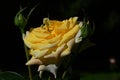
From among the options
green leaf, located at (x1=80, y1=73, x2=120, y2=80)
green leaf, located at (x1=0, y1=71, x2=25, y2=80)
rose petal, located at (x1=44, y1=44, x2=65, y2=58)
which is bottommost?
green leaf, located at (x1=80, y1=73, x2=120, y2=80)

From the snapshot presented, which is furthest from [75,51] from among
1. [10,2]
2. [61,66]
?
[10,2]

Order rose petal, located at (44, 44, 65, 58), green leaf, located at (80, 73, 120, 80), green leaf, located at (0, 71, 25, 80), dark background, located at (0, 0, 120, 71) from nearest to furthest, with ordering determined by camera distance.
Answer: rose petal, located at (44, 44, 65, 58)
green leaf, located at (0, 71, 25, 80)
green leaf, located at (80, 73, 120, 80)
dark background, located at (0, 0, 120, 71)

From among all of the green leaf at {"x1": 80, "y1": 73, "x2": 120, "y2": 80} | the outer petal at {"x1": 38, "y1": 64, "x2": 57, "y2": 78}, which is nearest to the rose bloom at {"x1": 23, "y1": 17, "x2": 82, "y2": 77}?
the outer petal at {"x1": 38, "y1": 64, "x2": 57, "y2": 78}

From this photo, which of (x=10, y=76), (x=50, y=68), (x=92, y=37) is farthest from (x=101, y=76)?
(x=50, y=68)

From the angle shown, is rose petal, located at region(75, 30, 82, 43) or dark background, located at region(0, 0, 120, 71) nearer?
rose petal, located at region(75, 30, 82, 43)

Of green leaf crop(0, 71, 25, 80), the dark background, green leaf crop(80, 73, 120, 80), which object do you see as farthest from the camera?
the dark background

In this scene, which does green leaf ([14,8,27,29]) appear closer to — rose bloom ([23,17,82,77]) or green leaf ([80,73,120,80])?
rose bloom ([23,17,82,77])

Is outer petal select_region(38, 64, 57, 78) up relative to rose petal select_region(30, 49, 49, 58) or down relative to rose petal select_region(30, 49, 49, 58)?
down

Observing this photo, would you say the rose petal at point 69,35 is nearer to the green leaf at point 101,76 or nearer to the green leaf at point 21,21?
the green leaf at point 21,21
